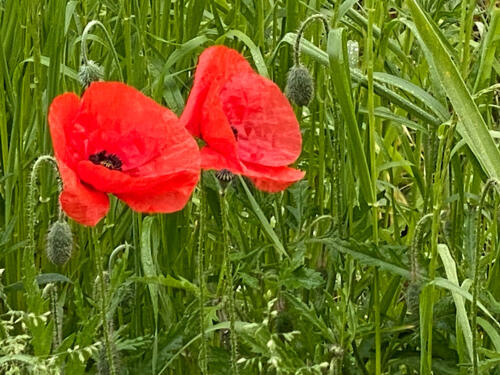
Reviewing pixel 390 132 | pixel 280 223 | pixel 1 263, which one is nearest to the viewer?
pixel 280 223

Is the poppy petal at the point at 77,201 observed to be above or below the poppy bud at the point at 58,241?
above

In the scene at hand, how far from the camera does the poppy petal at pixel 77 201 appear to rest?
102 centimetres

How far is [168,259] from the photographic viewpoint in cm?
173

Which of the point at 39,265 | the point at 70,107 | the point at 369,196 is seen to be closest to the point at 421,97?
the point at 369,196

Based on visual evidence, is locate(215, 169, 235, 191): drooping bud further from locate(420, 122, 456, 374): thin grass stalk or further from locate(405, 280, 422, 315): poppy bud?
locate(405, 280, 422, 315): poppy bud

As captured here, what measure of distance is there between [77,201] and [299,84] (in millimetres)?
562

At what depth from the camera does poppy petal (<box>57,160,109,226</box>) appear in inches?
40.1

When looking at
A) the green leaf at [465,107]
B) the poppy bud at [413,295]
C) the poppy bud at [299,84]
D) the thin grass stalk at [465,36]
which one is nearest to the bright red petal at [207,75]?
the green leaf at [465,107]

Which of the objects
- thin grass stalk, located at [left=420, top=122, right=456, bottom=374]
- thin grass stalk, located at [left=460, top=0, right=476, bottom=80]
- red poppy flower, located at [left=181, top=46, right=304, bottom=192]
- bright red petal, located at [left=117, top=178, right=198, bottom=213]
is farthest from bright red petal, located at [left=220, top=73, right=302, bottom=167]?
thin grass stalk, located at [left=460, top=0, right=476, bottom=80]

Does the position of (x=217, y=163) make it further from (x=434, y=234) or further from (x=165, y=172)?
(x=434, y=234)

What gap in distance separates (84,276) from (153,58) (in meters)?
0.37

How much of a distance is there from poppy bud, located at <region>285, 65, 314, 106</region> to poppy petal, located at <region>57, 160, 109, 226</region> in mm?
535

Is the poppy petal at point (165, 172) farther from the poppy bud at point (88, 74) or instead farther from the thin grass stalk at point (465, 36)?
the thin grass stalk at point (465, 36)

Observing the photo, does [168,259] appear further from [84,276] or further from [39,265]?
[39,265]
